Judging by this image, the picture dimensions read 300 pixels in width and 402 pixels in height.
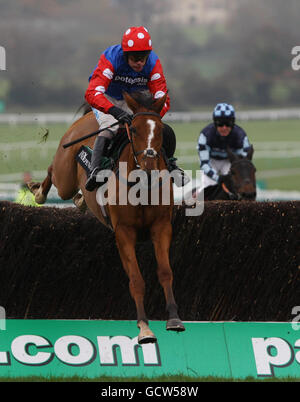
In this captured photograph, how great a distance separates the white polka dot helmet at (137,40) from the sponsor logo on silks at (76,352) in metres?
2.09

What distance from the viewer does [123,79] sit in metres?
6.44

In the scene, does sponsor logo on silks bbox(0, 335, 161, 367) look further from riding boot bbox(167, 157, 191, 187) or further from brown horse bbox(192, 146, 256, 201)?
brown horse bbox(192, 146, 256, 201)

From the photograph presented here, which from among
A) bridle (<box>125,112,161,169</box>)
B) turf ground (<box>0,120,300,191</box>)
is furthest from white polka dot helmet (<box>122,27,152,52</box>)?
turf ground (<box>0,120,300,191</box>)

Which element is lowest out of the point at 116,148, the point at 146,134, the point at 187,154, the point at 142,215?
the point at 142,215

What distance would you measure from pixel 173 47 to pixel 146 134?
53372 millimetres

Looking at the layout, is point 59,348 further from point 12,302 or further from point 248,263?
point 248,263

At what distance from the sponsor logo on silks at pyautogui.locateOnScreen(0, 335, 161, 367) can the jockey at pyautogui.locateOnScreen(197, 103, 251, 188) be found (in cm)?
383

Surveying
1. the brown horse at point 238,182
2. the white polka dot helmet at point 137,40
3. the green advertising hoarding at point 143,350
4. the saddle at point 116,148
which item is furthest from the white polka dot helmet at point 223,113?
the green advertising hoarding at point 143,350

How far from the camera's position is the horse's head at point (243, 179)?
918 cm

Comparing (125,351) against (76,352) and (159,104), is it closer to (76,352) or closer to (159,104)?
(76,352)

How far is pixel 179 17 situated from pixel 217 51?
4033 millimetres

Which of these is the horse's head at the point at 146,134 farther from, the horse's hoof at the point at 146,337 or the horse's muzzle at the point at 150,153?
the horse's hoof at the point at 146,337

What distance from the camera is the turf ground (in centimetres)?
2806

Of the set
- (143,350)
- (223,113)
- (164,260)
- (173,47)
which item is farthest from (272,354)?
(173,47)
